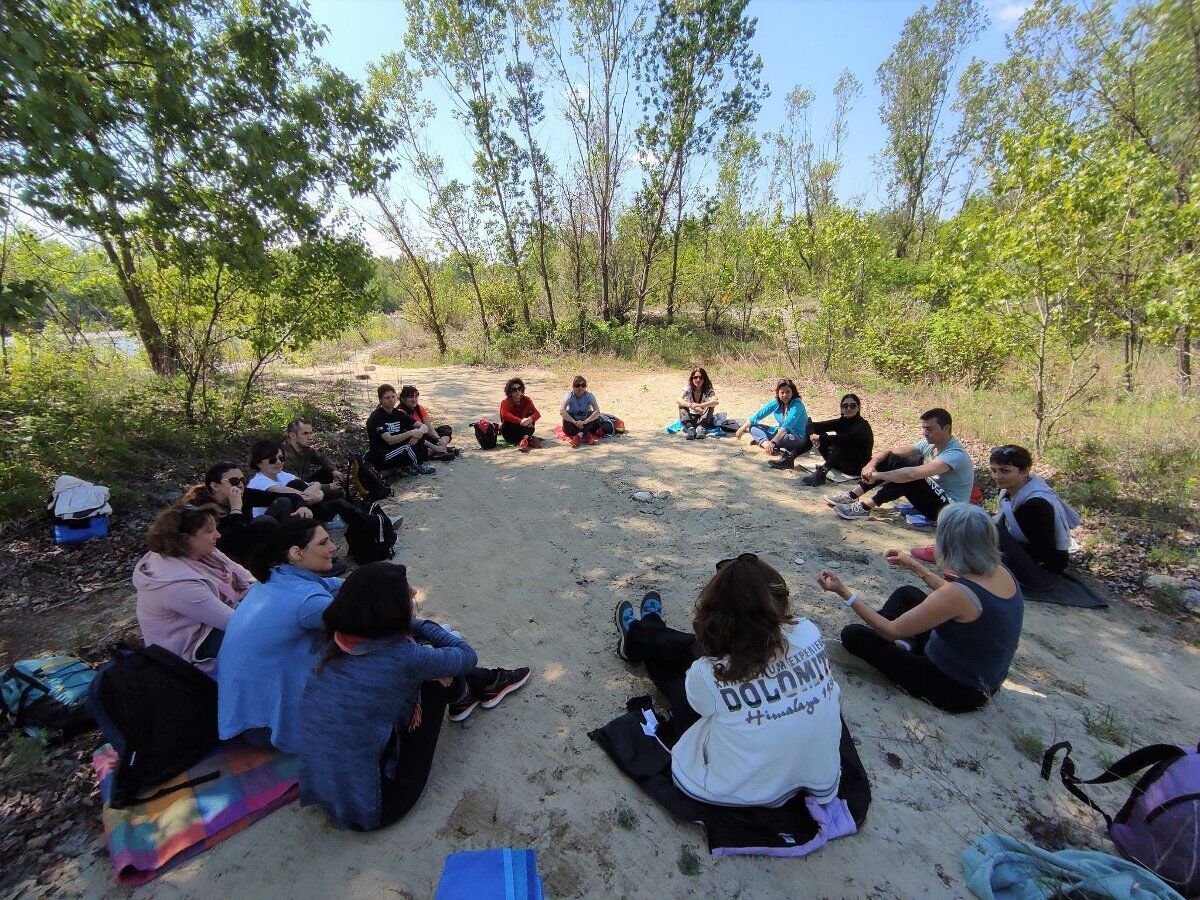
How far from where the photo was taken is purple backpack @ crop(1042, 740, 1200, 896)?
6.06ft

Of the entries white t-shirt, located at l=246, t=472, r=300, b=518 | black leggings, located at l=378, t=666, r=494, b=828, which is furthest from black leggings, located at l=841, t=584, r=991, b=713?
white t-shirt, located at l=246, t=472, r=300, b=518

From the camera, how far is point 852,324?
33.0ft

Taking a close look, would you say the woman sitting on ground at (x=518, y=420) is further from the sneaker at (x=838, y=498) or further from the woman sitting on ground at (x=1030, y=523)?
Answer: the woman sitting on ground at (x=1030, y=523)

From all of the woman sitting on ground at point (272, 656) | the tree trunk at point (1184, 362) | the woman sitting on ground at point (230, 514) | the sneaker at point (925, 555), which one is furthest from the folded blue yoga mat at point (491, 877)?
the tree trunk at point (1184, 362)

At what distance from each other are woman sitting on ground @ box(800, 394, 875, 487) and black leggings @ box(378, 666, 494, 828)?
4.80 m

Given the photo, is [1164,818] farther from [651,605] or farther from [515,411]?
[515,411]

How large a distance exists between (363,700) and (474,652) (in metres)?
0.68

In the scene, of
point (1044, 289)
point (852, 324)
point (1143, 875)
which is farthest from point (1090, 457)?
point (1143, 875)

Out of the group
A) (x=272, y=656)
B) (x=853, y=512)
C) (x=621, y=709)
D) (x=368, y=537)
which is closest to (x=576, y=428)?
(x=368, y=537)

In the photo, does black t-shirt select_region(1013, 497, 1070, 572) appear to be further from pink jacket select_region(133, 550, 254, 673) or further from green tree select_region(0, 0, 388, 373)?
green tree select_region(0, 0, 388, 373)

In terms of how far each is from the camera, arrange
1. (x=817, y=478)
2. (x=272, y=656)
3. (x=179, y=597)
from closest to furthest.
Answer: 1. (x=272, y=656)
2. (x=179, y=597)
3. (x=817, y=478)

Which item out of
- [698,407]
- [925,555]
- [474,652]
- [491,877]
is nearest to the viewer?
[491,877]

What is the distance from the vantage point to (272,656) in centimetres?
238

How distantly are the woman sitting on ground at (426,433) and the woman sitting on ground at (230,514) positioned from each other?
2881 millimetres
